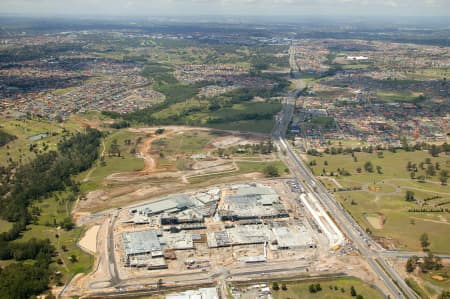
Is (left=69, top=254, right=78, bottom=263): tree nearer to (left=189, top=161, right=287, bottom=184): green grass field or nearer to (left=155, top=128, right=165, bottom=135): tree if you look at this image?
(left=189, top=161, right=287, bottom=184): green grass field

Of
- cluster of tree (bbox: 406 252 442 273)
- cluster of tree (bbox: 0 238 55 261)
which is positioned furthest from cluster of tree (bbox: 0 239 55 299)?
cluster of tree (bbox: 406 252 442 273)

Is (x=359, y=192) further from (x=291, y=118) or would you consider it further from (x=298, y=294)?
(x=291, y=118)

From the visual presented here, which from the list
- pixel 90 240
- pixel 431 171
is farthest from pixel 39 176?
pixel 431 171

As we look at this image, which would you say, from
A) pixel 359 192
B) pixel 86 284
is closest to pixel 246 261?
pixel 86 284

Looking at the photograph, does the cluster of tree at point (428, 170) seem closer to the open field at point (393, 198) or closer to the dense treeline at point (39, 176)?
the open field at point (393, 198)

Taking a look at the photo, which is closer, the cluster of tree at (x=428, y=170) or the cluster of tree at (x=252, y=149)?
the cluster of tree at (x=428, y=170)

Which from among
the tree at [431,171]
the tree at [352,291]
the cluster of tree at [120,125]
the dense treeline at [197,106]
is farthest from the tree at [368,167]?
the cluster of tree at [120,125]

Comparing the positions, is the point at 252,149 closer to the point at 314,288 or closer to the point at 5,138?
the point at 314,288

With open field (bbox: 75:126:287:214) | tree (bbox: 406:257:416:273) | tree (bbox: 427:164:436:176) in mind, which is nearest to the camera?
tree (bbox: 406:257:416:273)
